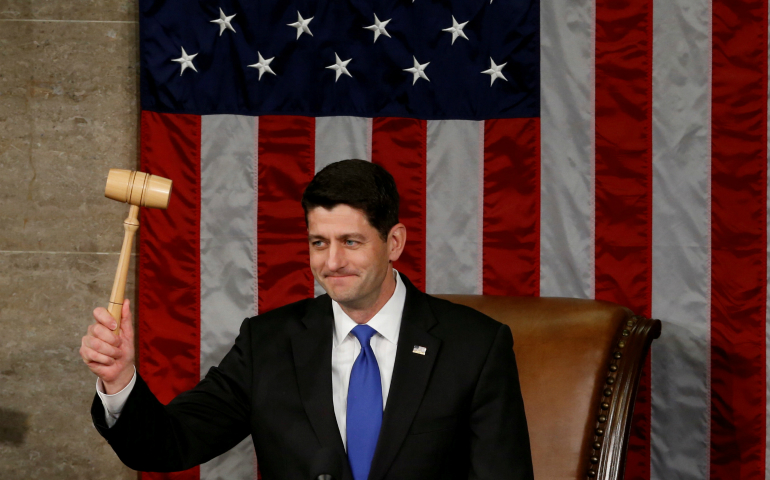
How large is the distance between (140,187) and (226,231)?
5.24 feet

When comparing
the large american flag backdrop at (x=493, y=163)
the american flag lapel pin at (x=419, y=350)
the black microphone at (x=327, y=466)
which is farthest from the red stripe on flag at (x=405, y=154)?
the black microphone at (x=327, y=466)

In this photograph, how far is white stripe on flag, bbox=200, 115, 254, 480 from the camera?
3.07 meters

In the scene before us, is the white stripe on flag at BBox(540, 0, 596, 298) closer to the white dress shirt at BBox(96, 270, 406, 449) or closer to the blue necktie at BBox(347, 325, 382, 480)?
the white dress shirt at BBox(96, 270, 406, 449)

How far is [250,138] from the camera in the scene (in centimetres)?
307

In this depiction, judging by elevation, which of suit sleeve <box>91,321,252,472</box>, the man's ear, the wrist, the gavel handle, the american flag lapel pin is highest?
the man's ear

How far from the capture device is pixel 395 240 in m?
1.82

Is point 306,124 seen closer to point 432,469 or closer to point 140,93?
point 140,93

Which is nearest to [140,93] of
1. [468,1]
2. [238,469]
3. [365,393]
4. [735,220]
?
[468,1]

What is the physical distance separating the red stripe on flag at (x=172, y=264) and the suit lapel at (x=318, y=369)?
1.27 metres

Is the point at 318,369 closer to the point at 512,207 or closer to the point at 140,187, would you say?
the point at 140,187

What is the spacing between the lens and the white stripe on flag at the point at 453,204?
10.0 feet

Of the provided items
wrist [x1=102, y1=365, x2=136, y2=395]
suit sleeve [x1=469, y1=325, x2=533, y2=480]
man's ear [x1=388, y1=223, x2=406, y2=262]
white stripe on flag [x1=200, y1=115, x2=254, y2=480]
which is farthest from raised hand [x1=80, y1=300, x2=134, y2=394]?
white stripe on flag [x1=200, y1=115, x2=254, y2=480]

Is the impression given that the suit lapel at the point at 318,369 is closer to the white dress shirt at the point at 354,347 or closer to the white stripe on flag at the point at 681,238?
the white dress shirt at the point at 354,347

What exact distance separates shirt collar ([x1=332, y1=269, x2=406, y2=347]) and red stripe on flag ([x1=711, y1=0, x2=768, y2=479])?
1.62 m
